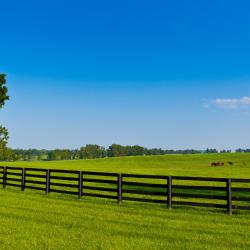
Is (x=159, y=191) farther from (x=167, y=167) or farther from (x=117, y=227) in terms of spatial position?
(x=167, y=167)

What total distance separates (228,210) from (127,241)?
6.24m

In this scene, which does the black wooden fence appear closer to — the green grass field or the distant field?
the green grass field

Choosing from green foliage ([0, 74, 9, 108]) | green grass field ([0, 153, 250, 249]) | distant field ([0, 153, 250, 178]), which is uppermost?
green foliage ([0, 74, 9, 108])

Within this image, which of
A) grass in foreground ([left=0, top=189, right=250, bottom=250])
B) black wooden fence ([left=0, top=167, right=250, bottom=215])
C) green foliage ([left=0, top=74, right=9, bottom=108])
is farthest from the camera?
green foliage ([left=0, top=74, right=9, bottom=108])

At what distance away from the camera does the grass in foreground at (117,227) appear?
33.6ft

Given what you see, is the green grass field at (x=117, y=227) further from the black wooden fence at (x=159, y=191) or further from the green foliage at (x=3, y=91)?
the green foliage at (x=3, y=91)

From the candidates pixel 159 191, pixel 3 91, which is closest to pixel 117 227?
pixel 159 191

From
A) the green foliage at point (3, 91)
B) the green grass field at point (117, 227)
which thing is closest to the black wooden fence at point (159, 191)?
the green grass field at point (117, 227)

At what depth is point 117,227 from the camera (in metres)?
12.5

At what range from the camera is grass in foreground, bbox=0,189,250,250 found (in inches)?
403

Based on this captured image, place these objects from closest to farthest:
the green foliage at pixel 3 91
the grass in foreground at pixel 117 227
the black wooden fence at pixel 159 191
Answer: the grass in foreground at pixel 117 227 → the black wooden fence at pixel 159 191 → the green foliage at pixel 3 91

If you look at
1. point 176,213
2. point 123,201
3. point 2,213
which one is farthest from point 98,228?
point 123,201

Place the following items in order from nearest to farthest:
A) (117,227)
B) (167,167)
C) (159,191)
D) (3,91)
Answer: (117,227) → (159,191) → (3,91) → (167,167)

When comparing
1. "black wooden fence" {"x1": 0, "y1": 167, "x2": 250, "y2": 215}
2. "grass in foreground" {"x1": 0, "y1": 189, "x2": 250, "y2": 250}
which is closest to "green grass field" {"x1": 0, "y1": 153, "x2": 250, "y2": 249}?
"grass in foreground" {"x1": 0, "y1": 189, "x2": 250, "y2": 250}
